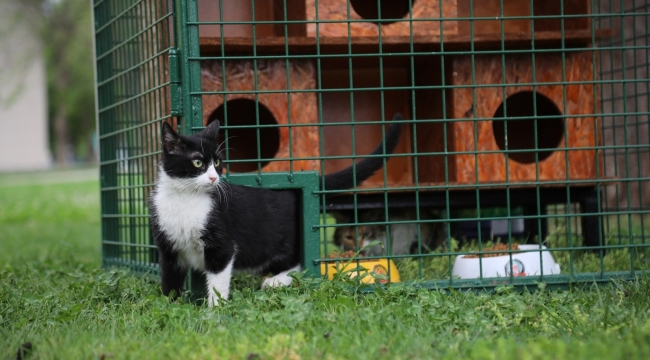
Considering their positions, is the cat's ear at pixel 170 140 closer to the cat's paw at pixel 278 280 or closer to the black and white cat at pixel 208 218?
the black and white cat at pixel 208 218

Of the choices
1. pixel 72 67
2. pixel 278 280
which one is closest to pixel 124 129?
pixel 278 280

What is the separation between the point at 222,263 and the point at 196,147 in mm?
503

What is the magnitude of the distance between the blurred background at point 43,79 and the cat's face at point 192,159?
21.8 feet

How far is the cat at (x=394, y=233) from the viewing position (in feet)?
15.0

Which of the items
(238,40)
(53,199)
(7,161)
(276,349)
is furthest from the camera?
(7,161)

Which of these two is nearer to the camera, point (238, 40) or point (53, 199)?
point (238, 40)

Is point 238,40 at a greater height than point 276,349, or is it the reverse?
point 238,40

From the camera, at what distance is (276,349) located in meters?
2.23

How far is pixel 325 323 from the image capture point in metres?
2.56

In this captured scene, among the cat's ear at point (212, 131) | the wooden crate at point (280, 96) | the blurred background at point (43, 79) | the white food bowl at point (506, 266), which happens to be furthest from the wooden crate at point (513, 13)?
the blurred background at point (43, 79)

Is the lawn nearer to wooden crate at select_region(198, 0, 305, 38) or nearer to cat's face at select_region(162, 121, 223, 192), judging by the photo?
cat's face at select_region(162, 121, 223, 192)

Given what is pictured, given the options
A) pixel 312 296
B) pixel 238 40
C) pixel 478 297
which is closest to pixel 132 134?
pixel 238 40

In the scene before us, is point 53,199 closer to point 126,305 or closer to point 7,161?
point 126,305

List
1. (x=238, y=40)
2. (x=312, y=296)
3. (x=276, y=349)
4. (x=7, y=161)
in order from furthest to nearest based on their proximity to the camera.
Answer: (x=7, y=161)
(x=238, y=40)
(x=312, y=296)
(x=276, y=349)
